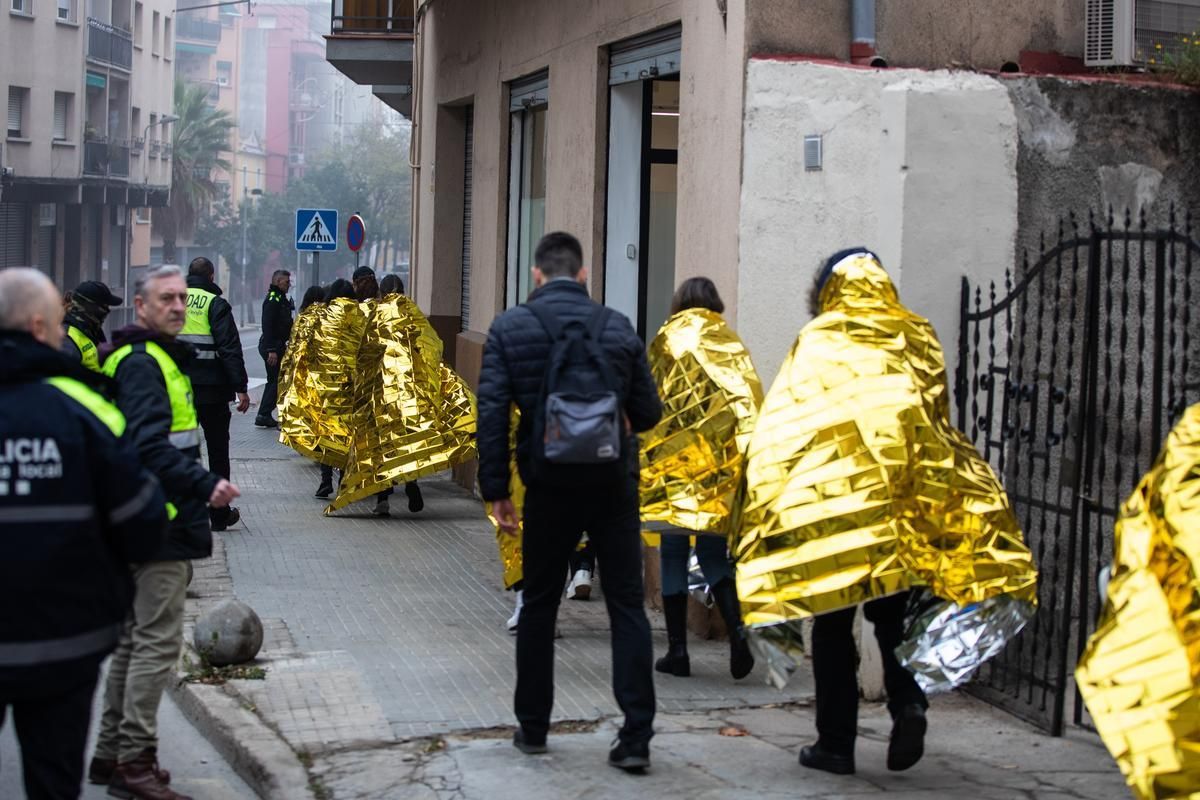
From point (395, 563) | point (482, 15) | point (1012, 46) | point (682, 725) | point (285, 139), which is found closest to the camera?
point (682, 725)

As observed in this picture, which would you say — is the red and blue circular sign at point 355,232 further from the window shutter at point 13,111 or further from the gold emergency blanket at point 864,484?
the window shutter at point 13,111

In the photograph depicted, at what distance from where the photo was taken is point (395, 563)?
34.9 ft

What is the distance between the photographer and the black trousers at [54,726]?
12.9 feet

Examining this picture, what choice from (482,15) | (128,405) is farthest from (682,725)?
(482,15)

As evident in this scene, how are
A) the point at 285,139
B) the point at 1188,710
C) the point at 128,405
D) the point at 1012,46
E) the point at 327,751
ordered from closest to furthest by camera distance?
the point at 1188,710
the point at 128,405
the point at 327,751
the point at 1012,46
the point at 285,139

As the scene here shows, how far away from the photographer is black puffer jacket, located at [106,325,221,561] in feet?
17.6

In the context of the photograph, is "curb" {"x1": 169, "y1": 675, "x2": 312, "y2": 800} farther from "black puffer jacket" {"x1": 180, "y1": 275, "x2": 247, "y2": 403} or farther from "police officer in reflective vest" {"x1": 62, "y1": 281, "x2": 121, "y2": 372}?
"black puffer jacket" {"x1": 180, "y1": 275, "x2": 247, "y2": 403}

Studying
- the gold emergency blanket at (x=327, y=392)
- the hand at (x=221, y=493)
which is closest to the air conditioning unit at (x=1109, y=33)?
the hand at (x=221, y=493)

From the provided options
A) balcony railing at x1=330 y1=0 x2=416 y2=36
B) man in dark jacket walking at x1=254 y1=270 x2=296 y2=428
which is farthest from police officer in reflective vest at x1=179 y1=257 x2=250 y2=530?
balcony railing at x1=330 y1=0 x2=416 y2=36

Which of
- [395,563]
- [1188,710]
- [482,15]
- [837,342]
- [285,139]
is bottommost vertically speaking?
[395,563]

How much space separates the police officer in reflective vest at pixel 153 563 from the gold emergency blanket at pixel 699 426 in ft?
7.53

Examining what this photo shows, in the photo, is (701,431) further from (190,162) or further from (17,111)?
(190,162)

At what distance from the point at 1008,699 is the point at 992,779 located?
1.11 m

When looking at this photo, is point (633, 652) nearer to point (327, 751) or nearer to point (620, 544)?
point (620, 544)
